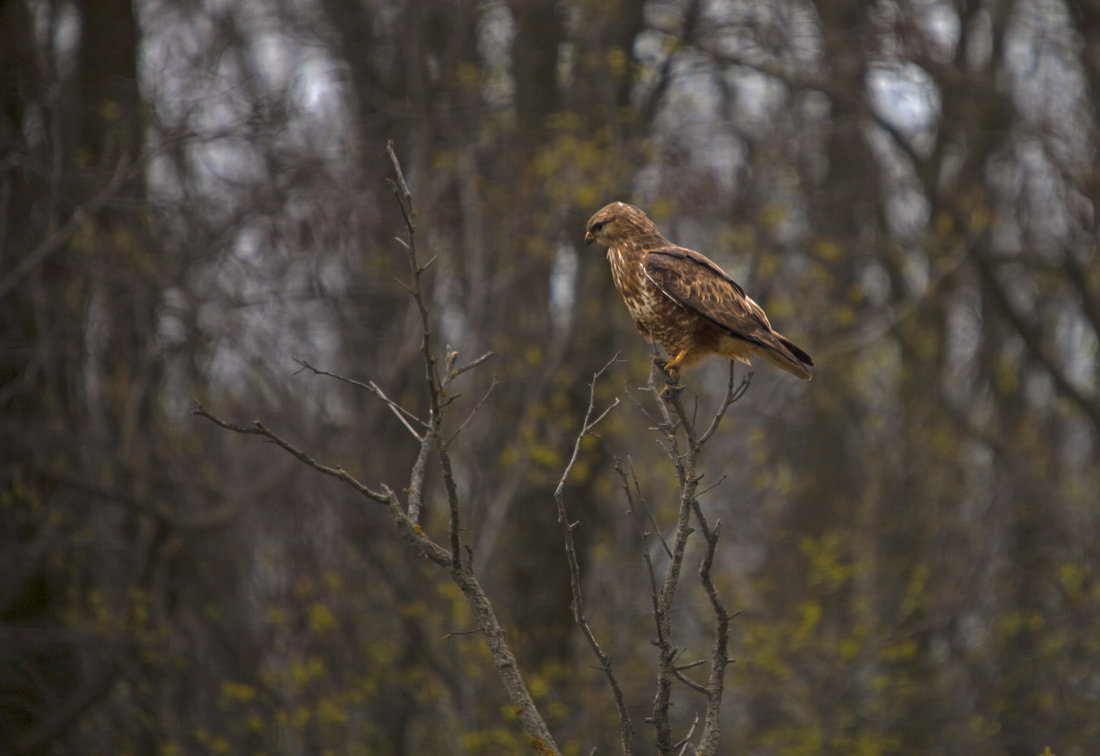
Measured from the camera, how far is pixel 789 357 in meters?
→ 4.85

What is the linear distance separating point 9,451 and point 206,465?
1356 mm

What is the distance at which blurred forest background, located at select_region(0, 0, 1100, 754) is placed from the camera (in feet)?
28.0

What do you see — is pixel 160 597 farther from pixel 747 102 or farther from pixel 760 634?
pixel 747 102

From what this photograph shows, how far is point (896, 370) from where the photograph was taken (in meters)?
12.5

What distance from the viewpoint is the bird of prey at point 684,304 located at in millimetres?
4863

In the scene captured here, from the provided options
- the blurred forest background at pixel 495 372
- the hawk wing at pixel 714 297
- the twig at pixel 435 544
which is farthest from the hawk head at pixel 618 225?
the blurred forest background at pixel 495 372

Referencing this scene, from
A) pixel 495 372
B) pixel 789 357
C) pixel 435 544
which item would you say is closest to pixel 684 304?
pixel 789 357

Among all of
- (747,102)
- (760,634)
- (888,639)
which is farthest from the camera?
(747,102)

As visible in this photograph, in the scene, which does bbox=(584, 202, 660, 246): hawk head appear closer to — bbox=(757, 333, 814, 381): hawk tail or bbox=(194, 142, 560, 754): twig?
bbox=(757, 333, 814, 381): hawk tail

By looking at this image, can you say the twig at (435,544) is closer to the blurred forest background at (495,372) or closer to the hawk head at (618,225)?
the hawk head at (618,225)

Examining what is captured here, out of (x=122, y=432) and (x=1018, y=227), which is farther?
(x=1018, y=227)

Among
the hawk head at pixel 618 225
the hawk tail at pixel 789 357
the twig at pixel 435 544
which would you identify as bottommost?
the twig at pixel 435 544

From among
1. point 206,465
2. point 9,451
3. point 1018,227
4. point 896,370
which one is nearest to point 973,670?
point 896,370

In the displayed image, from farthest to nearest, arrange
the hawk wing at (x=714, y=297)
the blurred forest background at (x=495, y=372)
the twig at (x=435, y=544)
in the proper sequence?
the blurred forest background at (x=495, y=372)
the hawk wing at (x=714, y=297)
the twig at (x=435, y=544)
